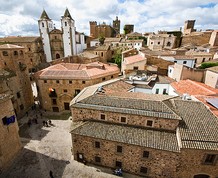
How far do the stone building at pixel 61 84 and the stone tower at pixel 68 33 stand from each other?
25168mm

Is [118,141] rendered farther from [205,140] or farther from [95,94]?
[205,140]

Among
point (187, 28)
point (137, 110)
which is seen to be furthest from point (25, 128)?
point (187, 28)

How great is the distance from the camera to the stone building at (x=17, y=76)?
26072 mm

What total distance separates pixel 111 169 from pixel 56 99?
63.3 feet

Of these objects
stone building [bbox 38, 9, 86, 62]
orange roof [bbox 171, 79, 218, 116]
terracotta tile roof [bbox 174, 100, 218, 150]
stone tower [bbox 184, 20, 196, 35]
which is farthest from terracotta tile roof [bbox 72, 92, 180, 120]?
stone tower [bbox 184, 20, 196, 35]

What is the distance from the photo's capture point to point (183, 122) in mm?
15289

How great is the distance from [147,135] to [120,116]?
12.2ft

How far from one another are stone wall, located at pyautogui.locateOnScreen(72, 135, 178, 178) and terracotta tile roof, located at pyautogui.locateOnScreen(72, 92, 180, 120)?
3.83 metres

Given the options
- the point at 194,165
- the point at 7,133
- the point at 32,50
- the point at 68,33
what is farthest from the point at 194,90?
the point at 32,50

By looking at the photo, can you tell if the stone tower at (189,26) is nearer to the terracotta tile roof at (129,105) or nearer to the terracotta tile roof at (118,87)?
the terracotta tile roof at (118,87)

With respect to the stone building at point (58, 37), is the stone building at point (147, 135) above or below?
below

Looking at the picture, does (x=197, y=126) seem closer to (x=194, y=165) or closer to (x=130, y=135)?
(x=194, y=165)

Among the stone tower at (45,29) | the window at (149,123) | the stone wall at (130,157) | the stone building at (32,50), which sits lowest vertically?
the stone wall at (130,157)

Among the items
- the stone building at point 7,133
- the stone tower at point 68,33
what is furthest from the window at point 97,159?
the stone tower at point 68,33
